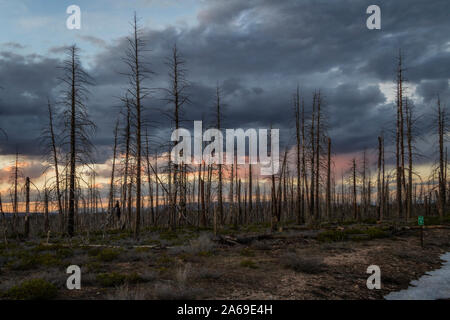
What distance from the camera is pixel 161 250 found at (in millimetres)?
14156

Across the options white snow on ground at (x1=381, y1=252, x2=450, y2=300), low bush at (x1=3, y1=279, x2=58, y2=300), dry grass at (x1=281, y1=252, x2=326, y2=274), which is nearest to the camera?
low bush at (x1=3, y1=279, x2=58, y2=300)

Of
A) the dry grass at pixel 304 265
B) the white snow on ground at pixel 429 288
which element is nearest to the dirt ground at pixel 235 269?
the dry grass at pixel 304 265

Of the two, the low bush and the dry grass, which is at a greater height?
the low bush

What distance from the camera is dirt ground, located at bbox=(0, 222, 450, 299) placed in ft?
25.0

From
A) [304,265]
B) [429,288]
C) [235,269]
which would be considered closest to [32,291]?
[235,269]

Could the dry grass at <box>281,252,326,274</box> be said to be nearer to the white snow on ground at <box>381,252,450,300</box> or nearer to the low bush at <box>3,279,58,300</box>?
the white snow on ground at <box>381,252,450,300</box>

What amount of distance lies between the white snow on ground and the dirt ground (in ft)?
0.88

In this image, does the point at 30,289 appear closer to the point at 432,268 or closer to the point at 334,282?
the point at 334,282

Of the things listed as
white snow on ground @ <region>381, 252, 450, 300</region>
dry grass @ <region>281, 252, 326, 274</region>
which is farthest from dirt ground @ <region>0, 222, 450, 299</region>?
white snow on ground @ <region>381, 252, 450, 300</region>

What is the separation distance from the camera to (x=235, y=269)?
1004 centimetres

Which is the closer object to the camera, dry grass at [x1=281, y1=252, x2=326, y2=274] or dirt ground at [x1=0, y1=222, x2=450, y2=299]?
dirt ground at [x1=0, y1=222, x2=450, y2=299]

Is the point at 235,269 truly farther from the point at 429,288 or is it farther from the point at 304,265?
the point at 429,288

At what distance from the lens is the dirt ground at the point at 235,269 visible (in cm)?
762

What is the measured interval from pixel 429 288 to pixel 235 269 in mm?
6061
